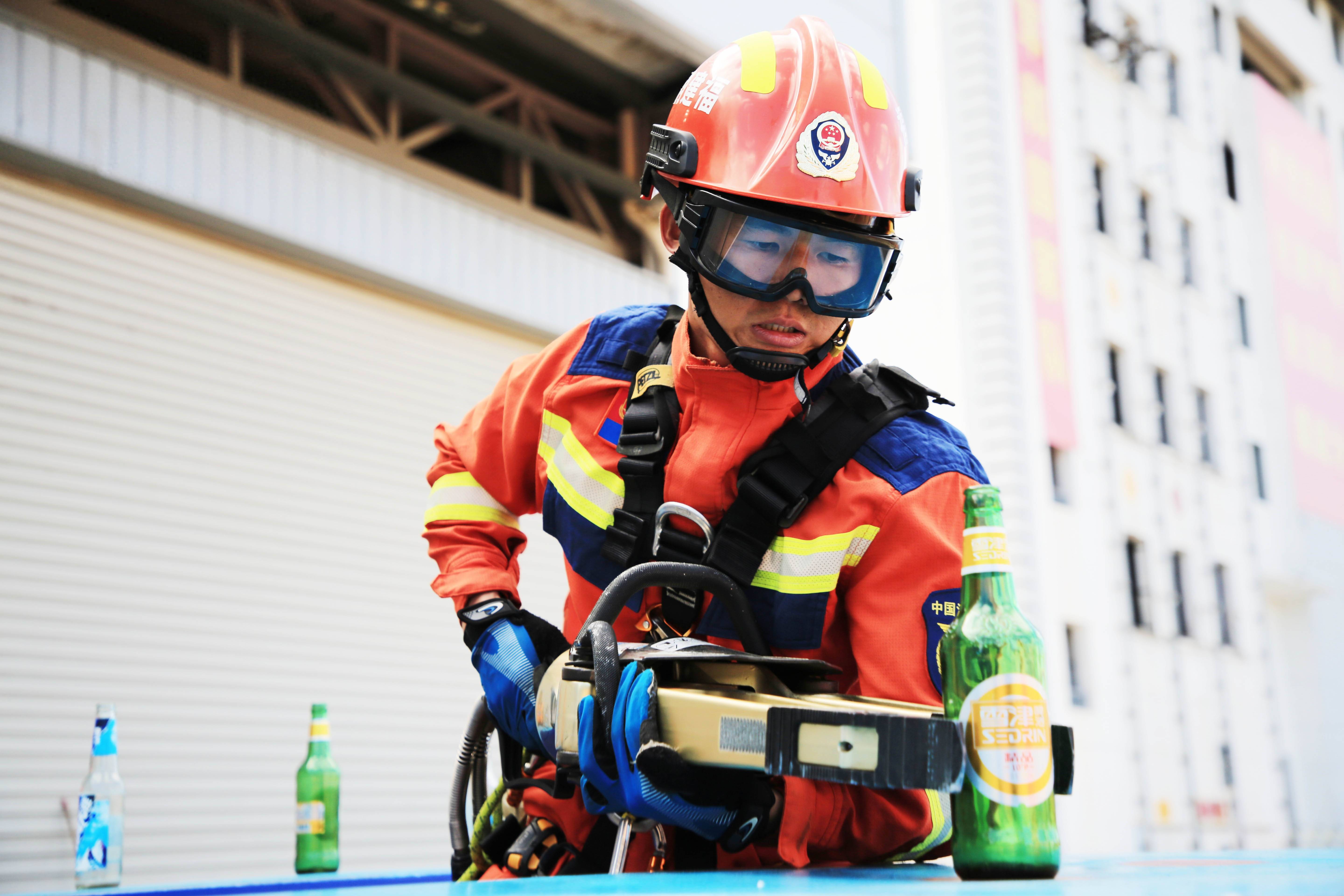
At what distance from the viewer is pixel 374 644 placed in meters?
8.79

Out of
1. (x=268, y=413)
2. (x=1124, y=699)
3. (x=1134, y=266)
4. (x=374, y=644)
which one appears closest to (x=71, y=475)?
(x=268, y=413)

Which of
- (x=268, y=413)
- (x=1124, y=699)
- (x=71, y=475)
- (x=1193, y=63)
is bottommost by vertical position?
(x=1124, y=699)

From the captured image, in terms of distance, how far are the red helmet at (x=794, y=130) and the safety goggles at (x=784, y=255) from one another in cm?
5

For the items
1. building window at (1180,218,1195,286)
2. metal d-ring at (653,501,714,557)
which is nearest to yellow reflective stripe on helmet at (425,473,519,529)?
metal d-ring at (653,501,714,557)

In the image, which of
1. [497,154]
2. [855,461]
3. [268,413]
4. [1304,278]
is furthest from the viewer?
[1304,278]

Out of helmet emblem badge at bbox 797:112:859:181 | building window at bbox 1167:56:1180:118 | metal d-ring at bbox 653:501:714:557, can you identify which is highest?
building window at bbox 1167:56:1180:118

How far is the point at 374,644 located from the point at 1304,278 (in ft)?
66.8

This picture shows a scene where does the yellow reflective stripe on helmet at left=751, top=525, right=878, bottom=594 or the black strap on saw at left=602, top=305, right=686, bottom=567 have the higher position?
the black strap on saw at left=602, top=305, right=686, bottom=567

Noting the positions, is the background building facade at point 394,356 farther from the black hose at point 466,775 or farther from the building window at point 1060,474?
the black hose at point 466,775

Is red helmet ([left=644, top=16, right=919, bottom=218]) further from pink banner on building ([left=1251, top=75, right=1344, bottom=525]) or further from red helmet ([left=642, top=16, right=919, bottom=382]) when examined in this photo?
pink banner on building ([left=1251, top=75, right=1344, bottom=525])

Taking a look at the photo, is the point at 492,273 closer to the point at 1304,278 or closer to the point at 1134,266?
the point at 1134,266

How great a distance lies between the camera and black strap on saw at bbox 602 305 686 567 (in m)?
2.45

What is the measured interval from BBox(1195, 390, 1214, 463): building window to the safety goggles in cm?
1875

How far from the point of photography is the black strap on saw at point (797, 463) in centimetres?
232
